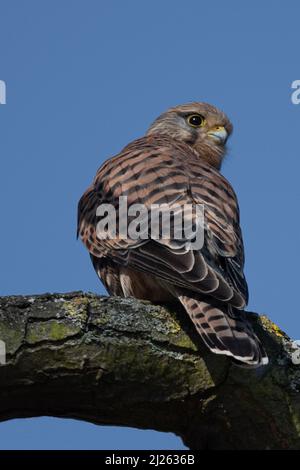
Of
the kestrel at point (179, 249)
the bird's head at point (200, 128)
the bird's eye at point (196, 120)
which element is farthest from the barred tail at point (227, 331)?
the bird's eye at point (196, 120)

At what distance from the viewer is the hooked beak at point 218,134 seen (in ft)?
24.1

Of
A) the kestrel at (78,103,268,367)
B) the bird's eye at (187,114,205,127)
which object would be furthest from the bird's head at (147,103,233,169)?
the kestrel at (78,103,268,367)

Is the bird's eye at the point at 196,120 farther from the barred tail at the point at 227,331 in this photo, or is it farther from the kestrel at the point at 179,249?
the barred tail at the point at 227,331

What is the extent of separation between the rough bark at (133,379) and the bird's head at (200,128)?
362 cm

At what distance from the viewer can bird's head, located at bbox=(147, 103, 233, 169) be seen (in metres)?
7.31

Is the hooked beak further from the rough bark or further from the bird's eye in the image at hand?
the rough bark

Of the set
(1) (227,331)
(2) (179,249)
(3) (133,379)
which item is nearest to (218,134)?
(2) (179,249)

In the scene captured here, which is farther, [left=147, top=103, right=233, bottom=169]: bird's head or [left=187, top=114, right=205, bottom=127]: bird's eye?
[left=187, top=114, right=205, bottom=127]: bird's eye

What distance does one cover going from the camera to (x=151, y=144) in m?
6.54
